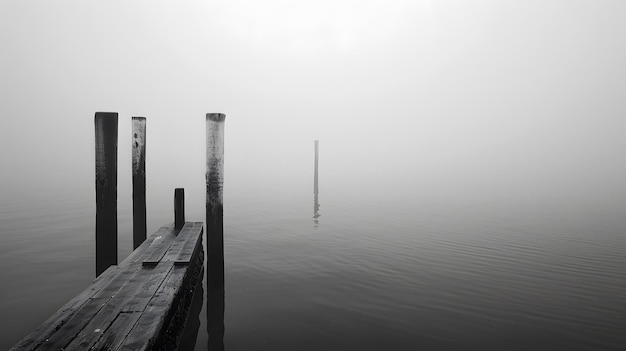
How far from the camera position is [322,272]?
988 centimetres

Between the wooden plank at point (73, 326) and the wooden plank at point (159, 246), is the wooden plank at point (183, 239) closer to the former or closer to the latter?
the wooden plank at point (159, 246)

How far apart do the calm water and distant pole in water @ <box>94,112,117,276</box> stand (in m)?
1.69

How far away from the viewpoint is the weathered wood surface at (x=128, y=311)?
12.6 ft

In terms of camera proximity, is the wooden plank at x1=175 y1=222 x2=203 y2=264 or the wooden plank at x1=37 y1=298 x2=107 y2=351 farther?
the wooden plank at x1=175 y1=222 x2=203 y2=264

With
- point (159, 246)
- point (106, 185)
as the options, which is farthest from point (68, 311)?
point (159, 246)

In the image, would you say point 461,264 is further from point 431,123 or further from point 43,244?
point 431,123

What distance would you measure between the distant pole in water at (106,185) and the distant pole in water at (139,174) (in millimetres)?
1849

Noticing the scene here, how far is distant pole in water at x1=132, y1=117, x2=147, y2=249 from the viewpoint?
8.83 metres

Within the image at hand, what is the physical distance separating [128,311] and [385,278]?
6330 mm

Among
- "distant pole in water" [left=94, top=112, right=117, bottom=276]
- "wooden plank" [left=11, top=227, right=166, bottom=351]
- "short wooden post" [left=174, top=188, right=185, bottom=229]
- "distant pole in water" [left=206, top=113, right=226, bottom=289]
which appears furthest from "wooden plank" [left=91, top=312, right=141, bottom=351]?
"short wooden post" [left=174, top=188, right=185, bottom=229]

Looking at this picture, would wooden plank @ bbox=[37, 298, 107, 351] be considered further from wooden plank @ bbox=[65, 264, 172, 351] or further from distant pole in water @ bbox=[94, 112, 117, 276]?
distant pole in water @ bbox=[94, 112, 117, 276]

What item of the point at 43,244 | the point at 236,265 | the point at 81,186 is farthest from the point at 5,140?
the point at 236,265

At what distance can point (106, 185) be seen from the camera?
22.7 ft

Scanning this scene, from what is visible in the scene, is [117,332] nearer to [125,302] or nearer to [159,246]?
[125,302]
